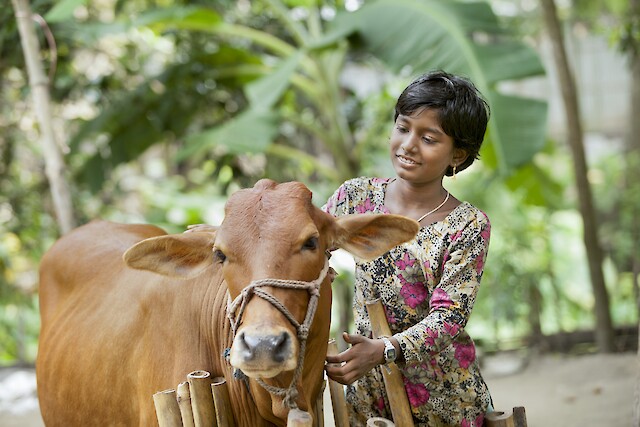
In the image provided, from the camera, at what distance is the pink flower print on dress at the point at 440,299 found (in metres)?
2.40

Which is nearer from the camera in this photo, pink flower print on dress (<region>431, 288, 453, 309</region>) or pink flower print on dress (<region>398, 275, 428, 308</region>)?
pink flower print on dress (<region>431, 288, 453, 309</region>)

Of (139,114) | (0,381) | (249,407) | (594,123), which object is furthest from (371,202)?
(594,123)

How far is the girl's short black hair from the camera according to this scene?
8.21 ft

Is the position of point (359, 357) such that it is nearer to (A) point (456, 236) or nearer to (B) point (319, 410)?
(B) point (319, 410)

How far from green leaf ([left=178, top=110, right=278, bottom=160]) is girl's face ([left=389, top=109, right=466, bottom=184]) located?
302cm

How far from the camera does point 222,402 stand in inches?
94.0

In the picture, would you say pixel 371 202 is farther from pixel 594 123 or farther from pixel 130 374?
pixel 594 123

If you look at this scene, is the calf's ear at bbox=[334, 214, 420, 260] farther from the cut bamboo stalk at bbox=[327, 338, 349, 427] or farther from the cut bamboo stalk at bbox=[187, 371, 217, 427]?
the cut bamboo stalk at bbox=[187, 371, 217, 427]

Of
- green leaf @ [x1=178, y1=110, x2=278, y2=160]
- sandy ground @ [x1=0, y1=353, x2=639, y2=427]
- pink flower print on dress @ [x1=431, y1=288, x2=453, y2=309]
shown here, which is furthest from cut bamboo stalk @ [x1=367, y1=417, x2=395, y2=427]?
sandy ground @ [x1=0, y1=353, x2=639, y2=427]

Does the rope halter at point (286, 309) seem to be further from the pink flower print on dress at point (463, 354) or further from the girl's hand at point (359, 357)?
the pink flower print on dress at point (463, 354)

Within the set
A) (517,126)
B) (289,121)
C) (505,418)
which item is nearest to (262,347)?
(505,418)

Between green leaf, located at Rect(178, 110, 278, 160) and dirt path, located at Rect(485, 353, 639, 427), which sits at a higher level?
green leaf, located at Rect(178, 110, 278, 160)

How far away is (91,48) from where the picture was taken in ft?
26.2

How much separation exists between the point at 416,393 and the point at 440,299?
38 centimetres
